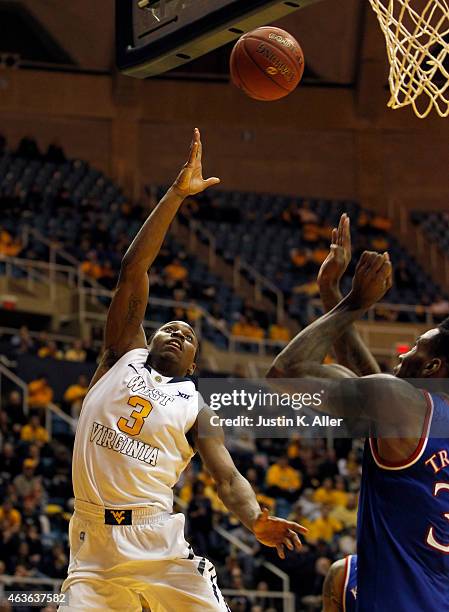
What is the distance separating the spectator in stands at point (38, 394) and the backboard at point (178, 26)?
880 cm

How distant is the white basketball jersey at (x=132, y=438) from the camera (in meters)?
4.77

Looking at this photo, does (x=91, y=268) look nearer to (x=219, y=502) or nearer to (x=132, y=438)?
(x=219, y=502)

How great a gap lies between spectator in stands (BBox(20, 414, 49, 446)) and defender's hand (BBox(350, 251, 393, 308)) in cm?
910

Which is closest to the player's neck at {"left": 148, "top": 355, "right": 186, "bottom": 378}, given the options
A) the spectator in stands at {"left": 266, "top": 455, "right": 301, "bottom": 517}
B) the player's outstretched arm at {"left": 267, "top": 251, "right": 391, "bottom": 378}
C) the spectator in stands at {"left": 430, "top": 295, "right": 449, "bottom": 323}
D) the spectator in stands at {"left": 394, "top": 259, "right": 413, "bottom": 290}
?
the player's outstretched arm at {"left": 267, "top": 251, "right": 391, "bottom": 378}

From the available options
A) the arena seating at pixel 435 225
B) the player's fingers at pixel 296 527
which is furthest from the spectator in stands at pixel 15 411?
the arena seating at pixel 435 225

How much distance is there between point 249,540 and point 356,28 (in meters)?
13.6

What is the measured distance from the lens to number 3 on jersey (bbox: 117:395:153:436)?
482 cm

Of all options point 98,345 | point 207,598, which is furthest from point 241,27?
point 98,345

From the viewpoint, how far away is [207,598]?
15.3 ft

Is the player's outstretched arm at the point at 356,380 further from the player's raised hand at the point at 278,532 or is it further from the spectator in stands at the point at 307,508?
the spectator in stands at the point at 307,508

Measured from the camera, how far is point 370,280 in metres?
3.84

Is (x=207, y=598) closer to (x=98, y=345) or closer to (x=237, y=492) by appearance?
(x=237, y=492)

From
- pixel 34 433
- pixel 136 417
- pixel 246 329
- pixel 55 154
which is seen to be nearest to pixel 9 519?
pixel 34 433

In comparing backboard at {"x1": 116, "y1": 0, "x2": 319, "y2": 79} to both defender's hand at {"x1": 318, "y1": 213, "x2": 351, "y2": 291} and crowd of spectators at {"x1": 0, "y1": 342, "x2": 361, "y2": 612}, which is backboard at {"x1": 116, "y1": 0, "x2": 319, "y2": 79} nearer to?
defender's hand at {"x1": 318, "y1": 213, "x2": 351, "y2": 291}
